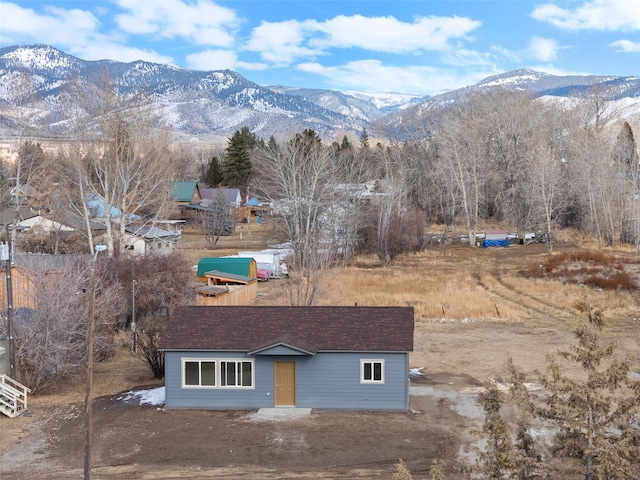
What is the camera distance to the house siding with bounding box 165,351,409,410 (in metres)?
22.1

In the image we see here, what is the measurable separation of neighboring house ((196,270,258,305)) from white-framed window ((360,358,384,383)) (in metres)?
15.2

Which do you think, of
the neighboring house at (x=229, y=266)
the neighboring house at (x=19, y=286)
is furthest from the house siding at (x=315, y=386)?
the neighboring house at (x=229, y=266)

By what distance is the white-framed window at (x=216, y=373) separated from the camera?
73.9 feet

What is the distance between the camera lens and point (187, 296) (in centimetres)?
3469

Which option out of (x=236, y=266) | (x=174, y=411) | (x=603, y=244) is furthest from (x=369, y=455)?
(x=603, y=244)

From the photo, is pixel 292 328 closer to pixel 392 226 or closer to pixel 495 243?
pixel 392 226

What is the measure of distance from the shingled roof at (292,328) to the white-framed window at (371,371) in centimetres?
47

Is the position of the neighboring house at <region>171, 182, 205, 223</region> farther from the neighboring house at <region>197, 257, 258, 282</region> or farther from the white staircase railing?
the white staircase railing

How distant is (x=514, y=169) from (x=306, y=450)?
65.2m

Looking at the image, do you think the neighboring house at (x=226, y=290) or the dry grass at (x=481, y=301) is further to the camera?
the neighboring house at (x=226, y=290)

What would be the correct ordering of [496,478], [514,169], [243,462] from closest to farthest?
1. [496,478]
2. [243,462]
3. [514,169]

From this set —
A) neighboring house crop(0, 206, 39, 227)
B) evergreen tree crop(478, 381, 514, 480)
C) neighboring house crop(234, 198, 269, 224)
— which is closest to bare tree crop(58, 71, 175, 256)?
neighboring house crop(0, 206, 39, 227)

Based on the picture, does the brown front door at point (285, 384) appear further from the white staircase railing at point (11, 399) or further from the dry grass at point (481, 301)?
the white staircase railing at point (11, 399)

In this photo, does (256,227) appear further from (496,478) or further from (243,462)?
(496,478)
